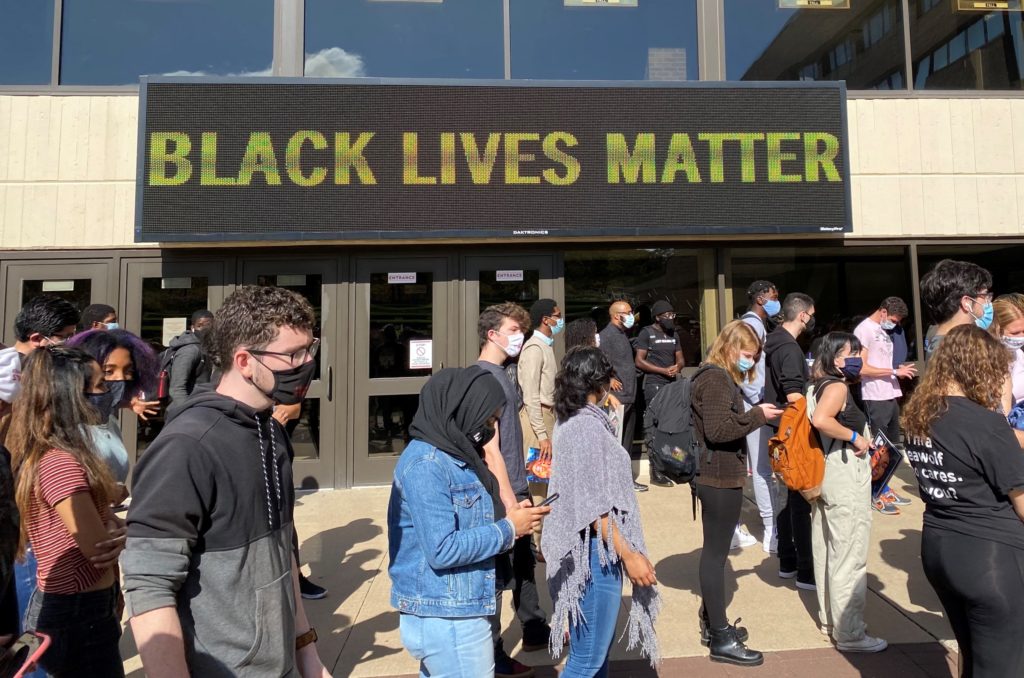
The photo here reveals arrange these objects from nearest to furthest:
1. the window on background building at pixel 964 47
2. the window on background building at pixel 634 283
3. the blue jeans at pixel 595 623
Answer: the blue jeans at pixel 595 623
the window on background building at pixel 634 283
the window on background building at pixel 964 47

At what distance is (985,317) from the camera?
144 inches

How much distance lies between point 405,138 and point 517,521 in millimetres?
5328

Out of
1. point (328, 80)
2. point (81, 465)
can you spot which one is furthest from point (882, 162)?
point (81, 465)

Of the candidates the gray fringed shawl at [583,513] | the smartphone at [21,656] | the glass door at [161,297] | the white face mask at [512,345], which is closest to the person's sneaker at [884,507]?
the gray fringed shawl at [583,513]

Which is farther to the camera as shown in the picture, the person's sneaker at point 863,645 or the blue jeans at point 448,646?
the person's sneaker at point 863,645

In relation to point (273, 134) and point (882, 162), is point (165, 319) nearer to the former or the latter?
point (273, 134)

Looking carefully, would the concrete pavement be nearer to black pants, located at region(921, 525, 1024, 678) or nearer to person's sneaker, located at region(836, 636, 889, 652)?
person's sneaker, located at region(836, 636, 889, 652)

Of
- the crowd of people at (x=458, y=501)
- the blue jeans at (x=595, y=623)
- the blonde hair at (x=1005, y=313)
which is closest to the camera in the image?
the crowd of people at (x=458, y=501)

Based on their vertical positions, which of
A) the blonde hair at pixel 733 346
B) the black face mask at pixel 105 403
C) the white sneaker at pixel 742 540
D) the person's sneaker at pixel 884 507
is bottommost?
the white sneaker at pixel 742 540

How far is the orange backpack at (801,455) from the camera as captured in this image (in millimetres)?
→ 3709

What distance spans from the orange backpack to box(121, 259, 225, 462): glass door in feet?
20.0

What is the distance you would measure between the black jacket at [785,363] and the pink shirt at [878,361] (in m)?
2.03

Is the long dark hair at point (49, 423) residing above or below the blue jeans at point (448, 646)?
above

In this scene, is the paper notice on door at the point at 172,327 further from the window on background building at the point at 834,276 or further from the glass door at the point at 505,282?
the window on background building at the point at 834,276
